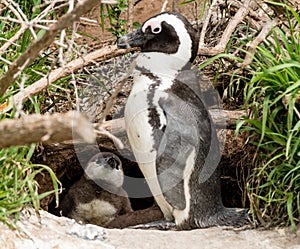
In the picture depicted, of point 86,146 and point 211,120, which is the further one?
point 86,146

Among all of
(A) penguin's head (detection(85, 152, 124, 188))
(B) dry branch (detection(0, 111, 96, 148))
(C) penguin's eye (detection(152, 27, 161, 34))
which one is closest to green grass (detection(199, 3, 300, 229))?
(C) penguin's eye (detection(152, 27, 161, 34))

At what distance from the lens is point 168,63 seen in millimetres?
3736

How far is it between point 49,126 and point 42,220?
1487mm

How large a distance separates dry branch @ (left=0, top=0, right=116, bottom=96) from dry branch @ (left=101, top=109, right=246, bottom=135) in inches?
59.2

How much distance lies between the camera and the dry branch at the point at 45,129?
163 centimetres

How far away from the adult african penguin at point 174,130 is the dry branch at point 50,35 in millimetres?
1228

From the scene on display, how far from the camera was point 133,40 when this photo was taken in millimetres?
3781

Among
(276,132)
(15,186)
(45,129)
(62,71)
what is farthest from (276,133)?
(45,129)

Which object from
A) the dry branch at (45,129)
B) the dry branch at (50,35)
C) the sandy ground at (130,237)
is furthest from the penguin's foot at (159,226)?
the dry branch at (45,129)

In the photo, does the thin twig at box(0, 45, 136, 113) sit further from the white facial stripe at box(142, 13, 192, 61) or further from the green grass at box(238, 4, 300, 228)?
the green grass at box(238, 4, 300, 228)

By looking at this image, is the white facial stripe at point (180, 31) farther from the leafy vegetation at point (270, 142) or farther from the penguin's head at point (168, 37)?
the leafy vegetation at point (270, 142)

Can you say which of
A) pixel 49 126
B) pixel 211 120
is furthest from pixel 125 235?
pixel 49 126

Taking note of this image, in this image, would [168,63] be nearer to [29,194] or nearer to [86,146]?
[86,146]

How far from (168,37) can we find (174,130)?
48 cm
